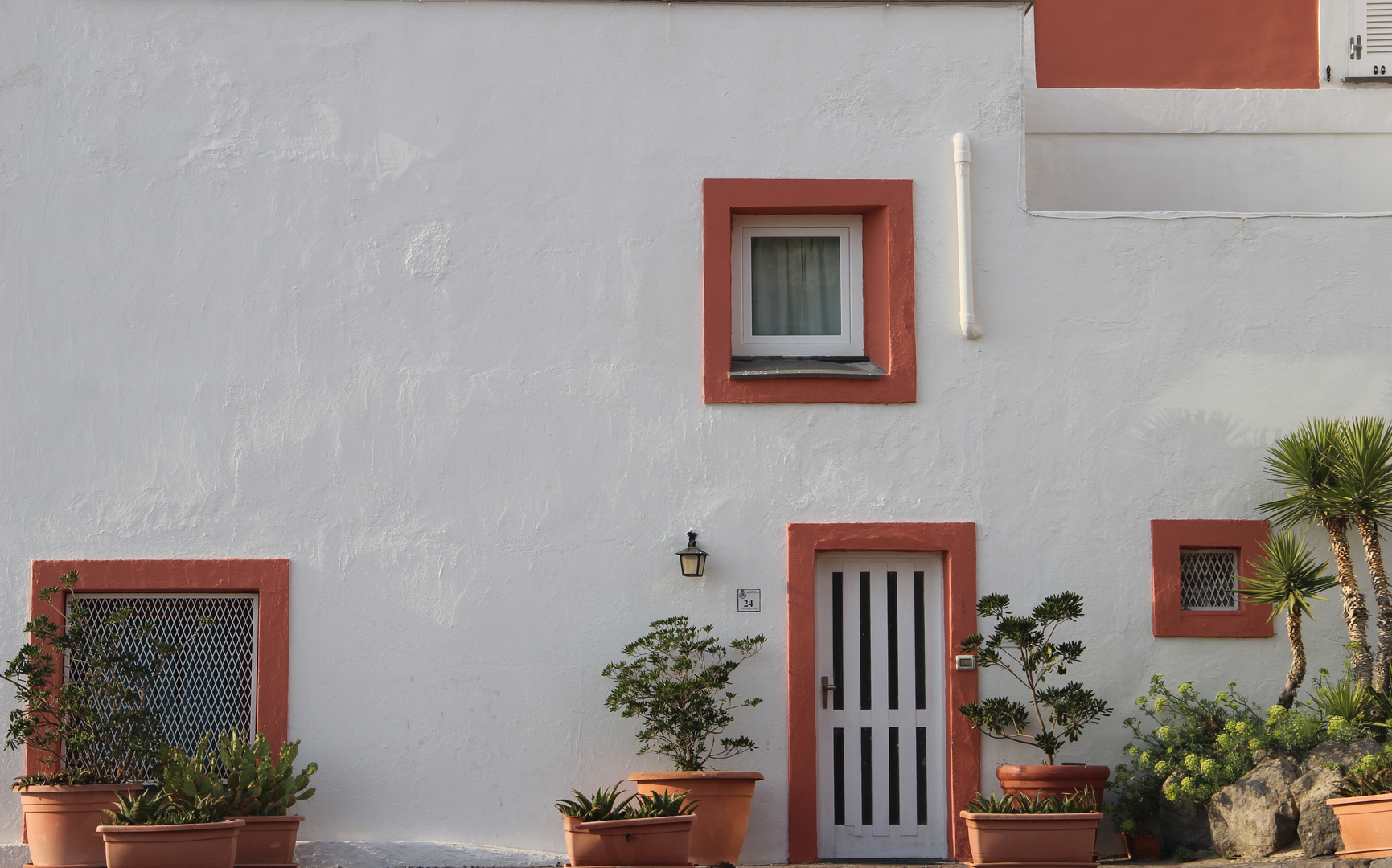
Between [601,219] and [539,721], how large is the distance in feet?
10.6

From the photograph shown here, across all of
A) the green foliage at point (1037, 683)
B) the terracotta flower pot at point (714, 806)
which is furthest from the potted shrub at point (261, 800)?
the green foliage at point (1037, 683)

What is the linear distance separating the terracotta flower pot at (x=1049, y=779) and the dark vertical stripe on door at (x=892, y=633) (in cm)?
87

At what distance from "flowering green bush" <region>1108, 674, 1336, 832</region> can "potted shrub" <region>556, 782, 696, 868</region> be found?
277 cm

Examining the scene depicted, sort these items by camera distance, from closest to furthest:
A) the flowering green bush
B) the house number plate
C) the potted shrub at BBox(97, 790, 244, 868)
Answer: the potted shrub at BBox(97, 790, 244, 868)
the flowering green bush
the house number plate

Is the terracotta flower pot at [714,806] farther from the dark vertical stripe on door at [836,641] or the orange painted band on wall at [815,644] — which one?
the dark vertical stripe on door at [836,641]

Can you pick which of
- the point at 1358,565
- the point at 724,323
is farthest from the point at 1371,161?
the point at 724,323

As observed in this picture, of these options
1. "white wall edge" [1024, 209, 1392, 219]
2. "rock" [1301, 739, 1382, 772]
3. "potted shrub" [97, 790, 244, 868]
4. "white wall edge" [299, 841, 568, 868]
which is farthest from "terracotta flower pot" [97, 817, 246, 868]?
"white wall edge" [1024, 209, 1392, 219]

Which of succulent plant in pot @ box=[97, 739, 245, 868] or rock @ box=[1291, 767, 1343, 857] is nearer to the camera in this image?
succulent plant in pot @ box=[97, 739, 245, 868]

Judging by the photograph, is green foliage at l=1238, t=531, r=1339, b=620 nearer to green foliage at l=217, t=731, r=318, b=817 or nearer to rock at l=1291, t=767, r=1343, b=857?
rock at l=1291, t=767, r=1343, b=857

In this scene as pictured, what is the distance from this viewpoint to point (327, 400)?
366 inches

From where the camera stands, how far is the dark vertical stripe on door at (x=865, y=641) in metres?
9.36

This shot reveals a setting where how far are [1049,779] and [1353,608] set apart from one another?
2195 millimetres

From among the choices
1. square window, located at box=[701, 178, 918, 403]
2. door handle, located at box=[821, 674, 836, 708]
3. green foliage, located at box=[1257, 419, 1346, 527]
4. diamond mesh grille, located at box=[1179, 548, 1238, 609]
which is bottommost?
door handle, located at box=[821, 674, 836, 708]

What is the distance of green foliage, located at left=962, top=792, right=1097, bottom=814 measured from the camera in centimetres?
828
